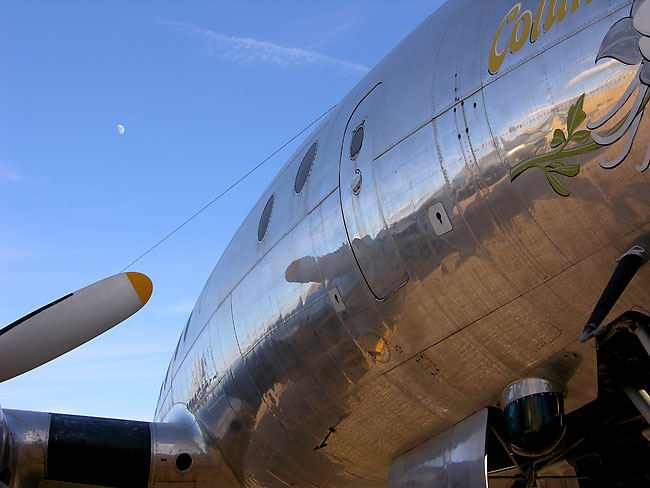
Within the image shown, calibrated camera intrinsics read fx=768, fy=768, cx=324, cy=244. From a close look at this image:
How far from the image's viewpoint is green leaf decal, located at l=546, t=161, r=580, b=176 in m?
5.01

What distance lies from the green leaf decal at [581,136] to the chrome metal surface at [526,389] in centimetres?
210

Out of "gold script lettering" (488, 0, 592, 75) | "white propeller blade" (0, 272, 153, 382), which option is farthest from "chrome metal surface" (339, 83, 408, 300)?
"white propeller blade" (0, 272, 153, 382)

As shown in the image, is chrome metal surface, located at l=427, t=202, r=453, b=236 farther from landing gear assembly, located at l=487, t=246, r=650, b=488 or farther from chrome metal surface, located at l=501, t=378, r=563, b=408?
A: chrome metal surface, located at l=501, t=378, r=563, b=408

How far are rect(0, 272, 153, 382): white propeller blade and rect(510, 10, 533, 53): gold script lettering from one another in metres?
4.25

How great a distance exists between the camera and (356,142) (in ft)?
23.1

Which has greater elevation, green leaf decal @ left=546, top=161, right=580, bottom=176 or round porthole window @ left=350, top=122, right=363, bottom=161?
round porthole window @ left=350, top=122, right=363, bottom=161

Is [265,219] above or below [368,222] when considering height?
above

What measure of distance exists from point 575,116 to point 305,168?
3.73 metres

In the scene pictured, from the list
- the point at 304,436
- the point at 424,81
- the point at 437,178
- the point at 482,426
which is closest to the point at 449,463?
the point at 482,426

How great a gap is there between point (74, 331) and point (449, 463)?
3.77 meters

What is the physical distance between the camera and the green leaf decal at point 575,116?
4.89 m

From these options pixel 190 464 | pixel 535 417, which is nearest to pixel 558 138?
pixel 535 417

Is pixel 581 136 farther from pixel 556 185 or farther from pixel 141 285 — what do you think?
pixel 141 285

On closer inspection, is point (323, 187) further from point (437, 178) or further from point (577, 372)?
point (577, 372)
